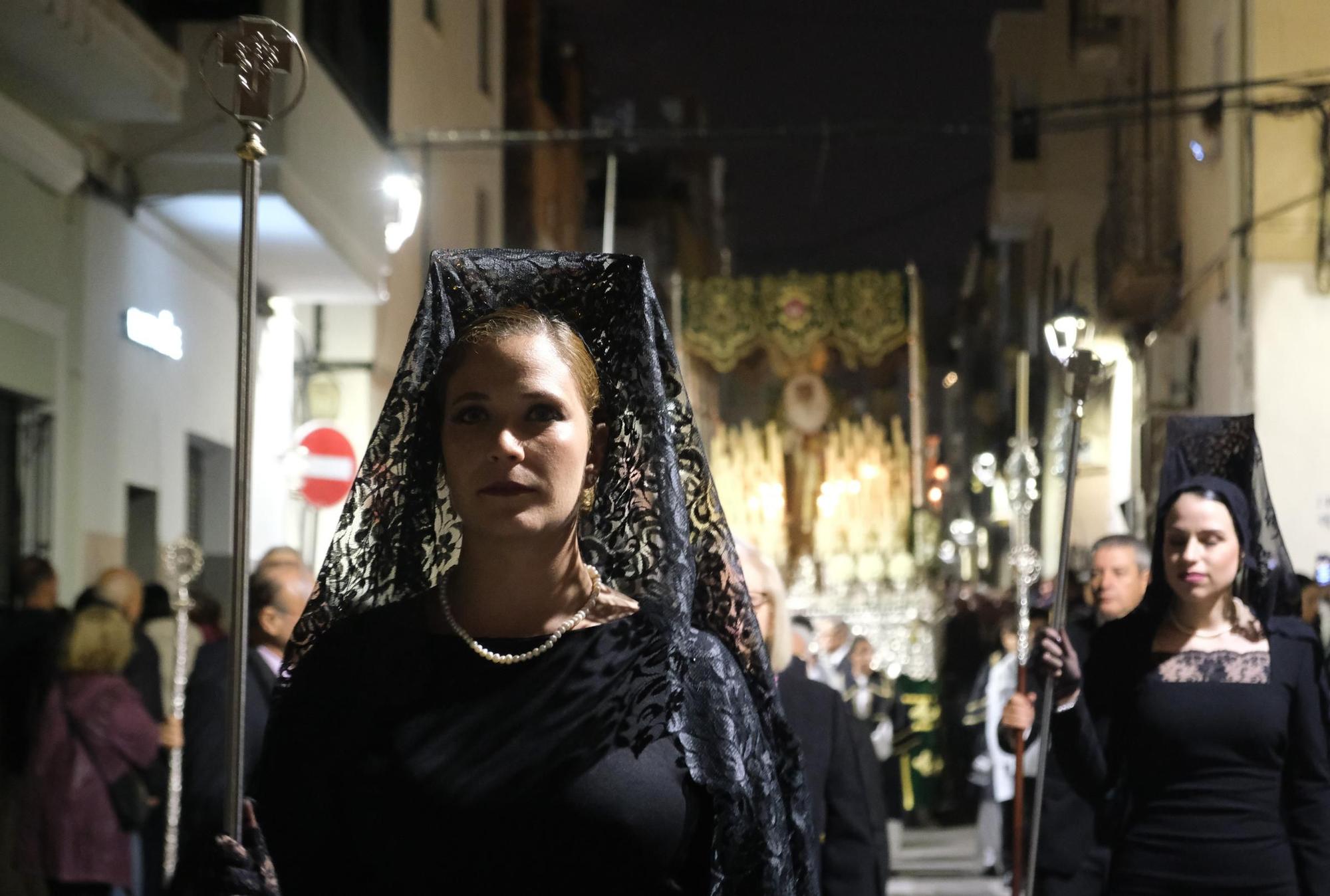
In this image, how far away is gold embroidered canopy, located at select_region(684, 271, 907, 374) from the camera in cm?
2020

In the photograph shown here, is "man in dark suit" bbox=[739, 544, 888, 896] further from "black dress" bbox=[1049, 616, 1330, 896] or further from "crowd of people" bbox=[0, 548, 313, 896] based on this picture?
"crowd of people" bbox=[0, 548, 313, 896]

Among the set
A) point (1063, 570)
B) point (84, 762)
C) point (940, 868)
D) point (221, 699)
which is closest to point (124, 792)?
point (84, 762)

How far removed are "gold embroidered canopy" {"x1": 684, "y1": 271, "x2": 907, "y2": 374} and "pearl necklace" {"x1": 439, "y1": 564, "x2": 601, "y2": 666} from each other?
17175mm

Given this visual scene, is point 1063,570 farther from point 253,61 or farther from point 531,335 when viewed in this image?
point 253,61

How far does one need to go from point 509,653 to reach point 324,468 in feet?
37.6

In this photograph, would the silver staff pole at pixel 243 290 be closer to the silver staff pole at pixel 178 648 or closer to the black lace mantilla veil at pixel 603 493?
the black lace mantilla veil at pixel 603 493

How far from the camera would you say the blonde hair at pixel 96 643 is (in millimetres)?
8422

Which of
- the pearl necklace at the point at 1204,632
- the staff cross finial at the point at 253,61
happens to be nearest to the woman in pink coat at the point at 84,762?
the pearl necklace at the point at 1204,632

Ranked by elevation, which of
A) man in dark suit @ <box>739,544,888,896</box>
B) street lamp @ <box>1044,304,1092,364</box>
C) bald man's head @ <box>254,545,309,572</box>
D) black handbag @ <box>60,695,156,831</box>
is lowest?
black handbag @ <box>60,695,156,831</box>

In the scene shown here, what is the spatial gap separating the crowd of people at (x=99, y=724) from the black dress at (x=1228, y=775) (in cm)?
287

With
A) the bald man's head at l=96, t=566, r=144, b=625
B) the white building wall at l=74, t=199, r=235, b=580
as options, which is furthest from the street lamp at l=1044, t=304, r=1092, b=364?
the white building wall at l=74, t=199, r=235, b=580

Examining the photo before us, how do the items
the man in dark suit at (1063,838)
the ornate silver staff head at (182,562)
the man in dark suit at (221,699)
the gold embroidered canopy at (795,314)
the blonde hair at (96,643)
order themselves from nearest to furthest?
the man in dark suit at (221,699)
the man in dark suit at (1063,838)
the blonde hair at (96,643)
the ornate silver staff head at (182,562)
the gold embroidered canopy at (795,314)

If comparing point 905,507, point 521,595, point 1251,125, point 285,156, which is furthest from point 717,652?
point 905,507

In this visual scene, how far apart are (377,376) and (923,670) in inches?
267
